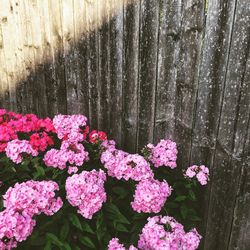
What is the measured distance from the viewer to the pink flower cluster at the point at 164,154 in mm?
2770

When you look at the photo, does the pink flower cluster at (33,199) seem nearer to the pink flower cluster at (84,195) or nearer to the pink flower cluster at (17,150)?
the pink flower cluster at (84,195)

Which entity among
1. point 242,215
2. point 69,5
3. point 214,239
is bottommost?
point 214,239

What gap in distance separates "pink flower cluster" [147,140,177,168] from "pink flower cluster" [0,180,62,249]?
0.78 m

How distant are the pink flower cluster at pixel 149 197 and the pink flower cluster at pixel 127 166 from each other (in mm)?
85

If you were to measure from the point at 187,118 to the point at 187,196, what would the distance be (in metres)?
0.56

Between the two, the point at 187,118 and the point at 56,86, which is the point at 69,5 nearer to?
the point at 56,86

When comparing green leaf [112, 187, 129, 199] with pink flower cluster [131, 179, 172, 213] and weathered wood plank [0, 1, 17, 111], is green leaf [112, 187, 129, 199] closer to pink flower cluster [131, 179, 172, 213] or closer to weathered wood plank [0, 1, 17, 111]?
pink flower cluster [131, 179, 172, 213]

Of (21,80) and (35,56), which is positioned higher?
(35,56)

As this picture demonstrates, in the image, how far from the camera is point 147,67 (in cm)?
278

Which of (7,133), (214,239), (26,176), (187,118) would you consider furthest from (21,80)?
(214,239)

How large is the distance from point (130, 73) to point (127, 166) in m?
0.73

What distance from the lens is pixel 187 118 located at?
2.68m

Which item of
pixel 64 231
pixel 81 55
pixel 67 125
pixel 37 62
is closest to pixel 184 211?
pixel 64 231

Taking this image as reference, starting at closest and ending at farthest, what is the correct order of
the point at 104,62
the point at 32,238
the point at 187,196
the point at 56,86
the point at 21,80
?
the point at 32,238 < the point at 187,196 < the point at 104,62 < the point at 56,86 < the point at 21,80
